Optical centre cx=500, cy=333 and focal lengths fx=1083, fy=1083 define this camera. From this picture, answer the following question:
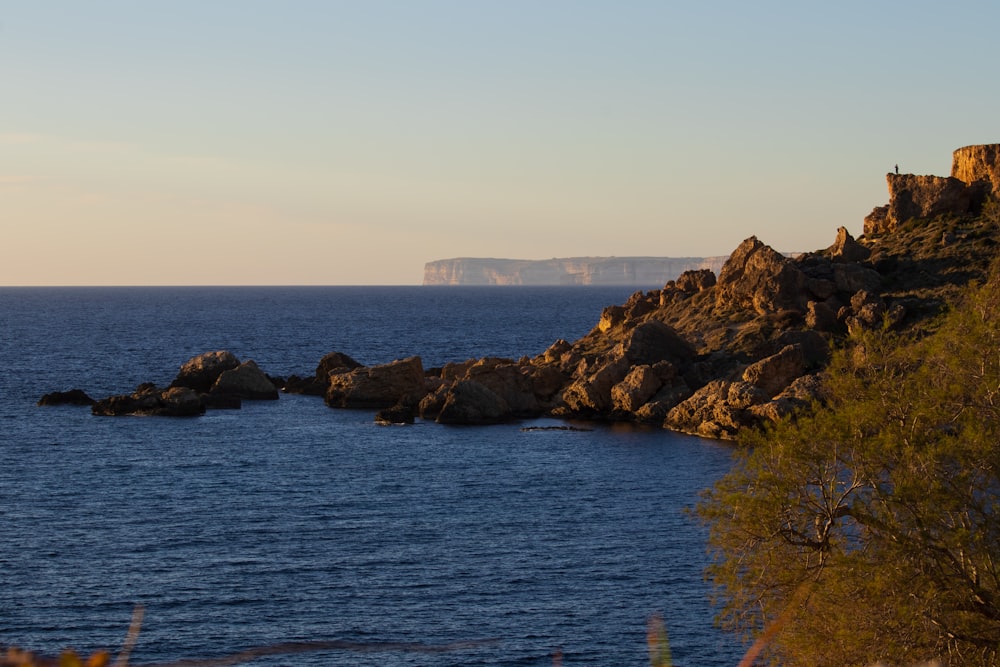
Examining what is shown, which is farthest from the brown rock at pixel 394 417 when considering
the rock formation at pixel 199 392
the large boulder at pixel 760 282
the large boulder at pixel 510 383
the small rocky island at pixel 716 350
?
the large boulder at pixel 760 282

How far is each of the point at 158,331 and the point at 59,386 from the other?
7911 cm

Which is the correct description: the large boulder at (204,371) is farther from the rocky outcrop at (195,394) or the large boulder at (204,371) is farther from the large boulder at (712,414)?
the large boulder at (712,414)

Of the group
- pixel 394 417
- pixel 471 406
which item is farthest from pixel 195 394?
pixel 471 406

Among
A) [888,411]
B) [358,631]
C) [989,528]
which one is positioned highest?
[888,411]

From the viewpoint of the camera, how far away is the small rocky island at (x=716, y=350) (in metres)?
81.9

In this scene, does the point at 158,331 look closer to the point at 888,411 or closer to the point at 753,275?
the point at 753,275

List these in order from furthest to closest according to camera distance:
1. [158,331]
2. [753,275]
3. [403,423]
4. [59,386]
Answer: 1. [158,331]
2. [59,386]
3. [753,275]
4. [403,423]

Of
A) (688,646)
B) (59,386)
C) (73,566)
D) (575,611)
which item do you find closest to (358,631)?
(575,611)

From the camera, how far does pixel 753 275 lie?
3821 inches

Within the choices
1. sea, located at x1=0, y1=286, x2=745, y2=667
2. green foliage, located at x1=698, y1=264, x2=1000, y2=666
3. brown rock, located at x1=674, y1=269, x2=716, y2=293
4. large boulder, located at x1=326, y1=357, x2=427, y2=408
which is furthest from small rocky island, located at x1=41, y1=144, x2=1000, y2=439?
green foliage, located at x1=698, y1=264, x2=1000, y2=666

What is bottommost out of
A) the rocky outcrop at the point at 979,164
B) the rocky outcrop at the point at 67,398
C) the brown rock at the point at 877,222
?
the rocky outcrop at the point at 67,398

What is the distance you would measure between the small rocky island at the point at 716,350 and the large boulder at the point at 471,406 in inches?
3.9

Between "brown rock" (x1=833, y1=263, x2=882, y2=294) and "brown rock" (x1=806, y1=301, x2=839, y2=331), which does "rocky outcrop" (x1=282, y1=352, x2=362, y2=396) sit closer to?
"brown rock" (x1=806, y1=301, x2=839, y2=331)

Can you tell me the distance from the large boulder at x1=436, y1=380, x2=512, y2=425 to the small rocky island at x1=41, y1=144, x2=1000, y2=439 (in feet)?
0.33
